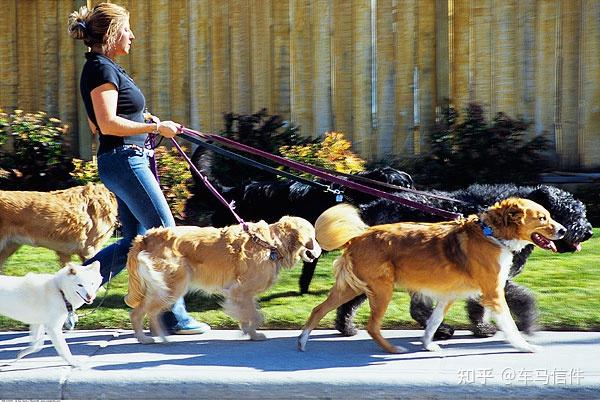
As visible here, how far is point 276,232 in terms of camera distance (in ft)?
21.8

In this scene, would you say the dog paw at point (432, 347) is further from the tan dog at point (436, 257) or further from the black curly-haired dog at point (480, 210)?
the black curly-haired dog at point (480, 210)

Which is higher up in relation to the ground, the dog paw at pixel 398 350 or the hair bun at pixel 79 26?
the hair bun at pixel 79 26

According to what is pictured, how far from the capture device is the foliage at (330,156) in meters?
9.45

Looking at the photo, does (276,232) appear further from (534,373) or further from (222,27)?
(222,27)

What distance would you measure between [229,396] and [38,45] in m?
7.74

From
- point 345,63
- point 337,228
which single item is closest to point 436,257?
point 337,228

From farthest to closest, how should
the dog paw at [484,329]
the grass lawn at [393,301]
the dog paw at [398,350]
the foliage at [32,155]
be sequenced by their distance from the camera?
1. the foliage at [32,155]
2. the grass lawn at [393,301]
3. the dog paw at [484,329]
4. the dog paw at [398,350]

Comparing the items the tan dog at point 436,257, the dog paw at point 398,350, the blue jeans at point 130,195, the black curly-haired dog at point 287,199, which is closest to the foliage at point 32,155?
the black curly-haired dog at point 287,199

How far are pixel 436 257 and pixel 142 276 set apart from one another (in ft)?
6.77

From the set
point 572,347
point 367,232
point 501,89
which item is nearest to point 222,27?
point 501,89

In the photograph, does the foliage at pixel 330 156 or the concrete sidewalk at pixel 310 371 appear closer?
the concrete sidewalk at pixel 310 371

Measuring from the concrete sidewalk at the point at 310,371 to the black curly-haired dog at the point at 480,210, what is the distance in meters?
0.18

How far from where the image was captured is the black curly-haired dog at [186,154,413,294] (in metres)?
7.90

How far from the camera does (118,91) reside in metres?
6.36
